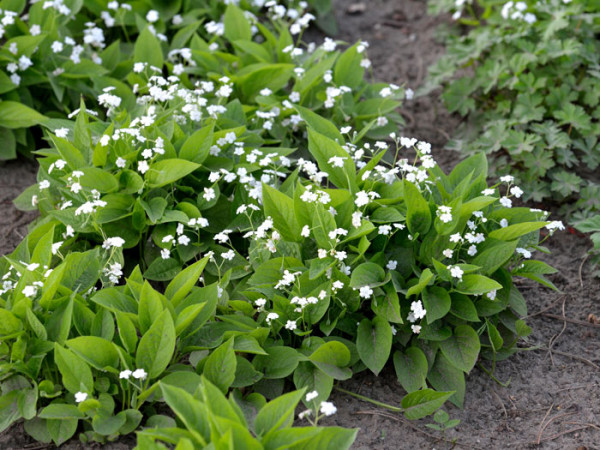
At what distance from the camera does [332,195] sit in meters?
3.24

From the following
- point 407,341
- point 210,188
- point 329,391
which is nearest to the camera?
point 329,391

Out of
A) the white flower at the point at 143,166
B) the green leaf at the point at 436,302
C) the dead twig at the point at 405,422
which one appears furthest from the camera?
the white flower at the point at 143,166

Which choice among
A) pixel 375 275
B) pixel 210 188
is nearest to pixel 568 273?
pixel 375 275

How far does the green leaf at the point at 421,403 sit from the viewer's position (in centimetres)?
293

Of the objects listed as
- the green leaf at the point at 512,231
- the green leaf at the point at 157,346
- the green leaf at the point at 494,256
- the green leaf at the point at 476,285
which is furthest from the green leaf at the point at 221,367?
the green leaf at the point at 512,231

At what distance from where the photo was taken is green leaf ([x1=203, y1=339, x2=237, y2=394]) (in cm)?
280

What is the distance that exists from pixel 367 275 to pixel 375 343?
0.31m

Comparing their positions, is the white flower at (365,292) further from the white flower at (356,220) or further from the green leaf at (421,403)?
the green leaf at (421,403)

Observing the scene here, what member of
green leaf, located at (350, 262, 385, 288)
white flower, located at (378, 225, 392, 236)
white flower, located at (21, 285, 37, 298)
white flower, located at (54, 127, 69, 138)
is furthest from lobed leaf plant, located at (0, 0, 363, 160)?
green leaf, located at (350, 262, 385, 288)

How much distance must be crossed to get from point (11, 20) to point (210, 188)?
71.6 inches

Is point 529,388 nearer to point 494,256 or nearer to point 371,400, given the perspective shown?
point 494,256

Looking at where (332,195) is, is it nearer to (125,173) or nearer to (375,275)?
(375,275)

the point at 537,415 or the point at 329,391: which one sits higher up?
the point at 329,391

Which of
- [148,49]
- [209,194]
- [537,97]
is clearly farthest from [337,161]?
[148,49]
